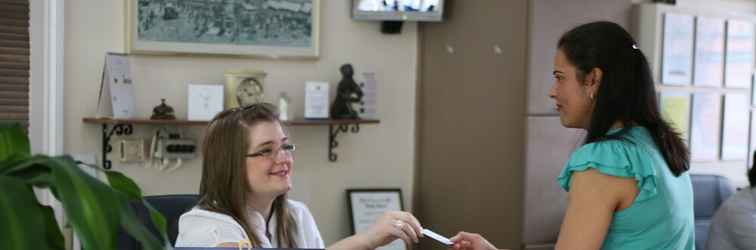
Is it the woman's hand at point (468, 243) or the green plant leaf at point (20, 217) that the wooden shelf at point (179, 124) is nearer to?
the woman's hand at point (468, 243)

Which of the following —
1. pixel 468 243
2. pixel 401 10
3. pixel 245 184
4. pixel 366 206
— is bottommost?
pixel 366 206

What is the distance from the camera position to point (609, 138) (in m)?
1.66

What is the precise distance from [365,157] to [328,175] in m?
0.20

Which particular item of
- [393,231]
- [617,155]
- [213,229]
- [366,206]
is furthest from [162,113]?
[617,155]

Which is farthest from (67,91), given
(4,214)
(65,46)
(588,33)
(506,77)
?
(4,214)

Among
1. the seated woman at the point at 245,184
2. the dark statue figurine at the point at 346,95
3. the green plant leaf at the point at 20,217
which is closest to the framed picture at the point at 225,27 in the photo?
the dark statue figurine at the point at 346,95

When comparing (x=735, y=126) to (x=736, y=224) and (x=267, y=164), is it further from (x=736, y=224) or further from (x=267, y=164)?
(x=267, y=164)

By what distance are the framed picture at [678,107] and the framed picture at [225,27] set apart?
5.34ft

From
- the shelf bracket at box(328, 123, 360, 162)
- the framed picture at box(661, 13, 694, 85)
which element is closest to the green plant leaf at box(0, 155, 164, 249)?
the shelf bracket at box(328, 123, 360, 162)

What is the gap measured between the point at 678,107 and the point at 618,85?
237 centimetres

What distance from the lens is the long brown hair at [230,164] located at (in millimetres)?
2115

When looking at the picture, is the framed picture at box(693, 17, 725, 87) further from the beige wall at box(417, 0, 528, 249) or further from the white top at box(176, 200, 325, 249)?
the white top at box(176, 200, 325, 249)

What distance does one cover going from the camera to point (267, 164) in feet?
7.04

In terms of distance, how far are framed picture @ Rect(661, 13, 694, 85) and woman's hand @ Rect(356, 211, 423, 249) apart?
2214 mm
